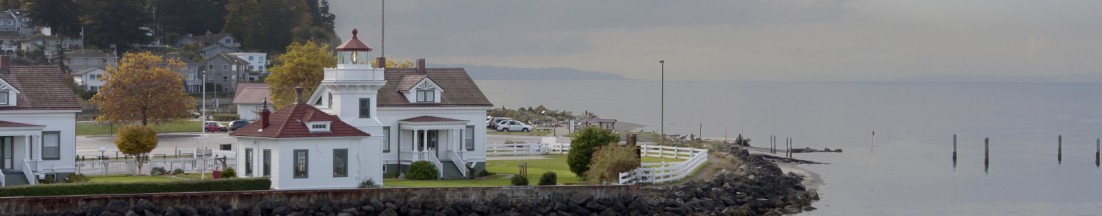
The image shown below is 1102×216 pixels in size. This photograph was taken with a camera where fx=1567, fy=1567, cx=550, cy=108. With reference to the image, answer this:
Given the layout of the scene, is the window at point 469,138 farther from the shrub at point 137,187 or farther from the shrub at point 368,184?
the shrub at point 137,187

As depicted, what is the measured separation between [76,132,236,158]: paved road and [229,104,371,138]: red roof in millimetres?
15909

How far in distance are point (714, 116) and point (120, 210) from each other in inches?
5961

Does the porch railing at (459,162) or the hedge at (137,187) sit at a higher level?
the porch railing at (459,162)

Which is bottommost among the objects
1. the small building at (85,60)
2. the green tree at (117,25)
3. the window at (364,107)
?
the window at (364,107)

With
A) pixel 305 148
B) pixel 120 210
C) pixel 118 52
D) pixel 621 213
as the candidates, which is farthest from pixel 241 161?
pixel 118 52

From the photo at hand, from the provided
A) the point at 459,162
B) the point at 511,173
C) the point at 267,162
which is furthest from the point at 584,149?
the point at 267,162

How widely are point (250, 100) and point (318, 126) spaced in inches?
2132

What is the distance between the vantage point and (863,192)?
64312mm

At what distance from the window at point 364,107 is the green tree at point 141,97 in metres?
30.2

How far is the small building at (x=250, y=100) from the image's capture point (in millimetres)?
99000

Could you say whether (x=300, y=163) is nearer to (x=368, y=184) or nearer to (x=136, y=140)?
(x=368, y=184)

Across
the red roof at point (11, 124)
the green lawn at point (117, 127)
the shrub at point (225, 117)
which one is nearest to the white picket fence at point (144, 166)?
the red roof at point (11, 124)

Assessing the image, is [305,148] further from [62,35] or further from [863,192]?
[62,35]

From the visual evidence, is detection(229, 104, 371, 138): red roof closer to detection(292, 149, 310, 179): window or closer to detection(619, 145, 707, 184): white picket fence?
detection(292, 149, 310, 179): window
